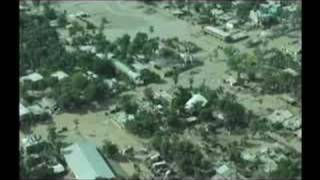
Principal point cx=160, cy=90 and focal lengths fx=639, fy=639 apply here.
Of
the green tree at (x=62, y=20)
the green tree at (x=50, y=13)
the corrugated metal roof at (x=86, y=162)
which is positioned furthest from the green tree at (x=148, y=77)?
the green tree at (x=50, y=13)

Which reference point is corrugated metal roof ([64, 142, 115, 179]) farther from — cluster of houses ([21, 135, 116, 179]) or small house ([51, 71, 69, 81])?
small house ([51, 71, 69, 81])

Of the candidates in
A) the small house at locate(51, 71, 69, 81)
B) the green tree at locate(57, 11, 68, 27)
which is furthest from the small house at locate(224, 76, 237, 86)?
the green tree at locate(57, 11, 68, 27)

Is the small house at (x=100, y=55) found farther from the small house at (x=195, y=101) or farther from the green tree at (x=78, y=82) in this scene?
the small house at (x=195, y=101)

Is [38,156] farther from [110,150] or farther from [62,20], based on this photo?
[62,20]

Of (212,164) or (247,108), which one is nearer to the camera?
(212,164)
